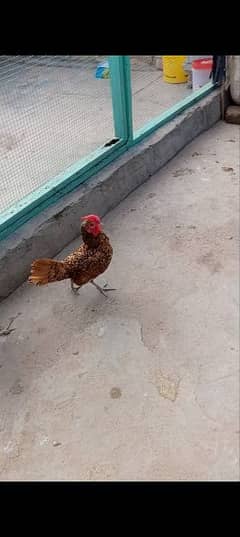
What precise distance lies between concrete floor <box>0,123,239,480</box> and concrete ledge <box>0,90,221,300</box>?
0.10 metres

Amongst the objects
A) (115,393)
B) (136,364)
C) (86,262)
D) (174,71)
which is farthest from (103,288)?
(174,71)

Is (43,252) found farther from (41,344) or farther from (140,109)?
(140,109)

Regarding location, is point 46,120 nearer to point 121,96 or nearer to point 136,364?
point 121,96

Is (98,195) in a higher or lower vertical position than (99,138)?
lower

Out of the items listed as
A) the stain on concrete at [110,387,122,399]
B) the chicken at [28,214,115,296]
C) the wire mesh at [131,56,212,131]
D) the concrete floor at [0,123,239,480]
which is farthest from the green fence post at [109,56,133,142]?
the stain on concrete at [110,387,122,399]

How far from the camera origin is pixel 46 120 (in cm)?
272

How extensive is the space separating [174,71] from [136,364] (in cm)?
324

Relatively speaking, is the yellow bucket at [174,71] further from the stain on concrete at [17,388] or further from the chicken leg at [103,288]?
the stain on concrete at [17,388]

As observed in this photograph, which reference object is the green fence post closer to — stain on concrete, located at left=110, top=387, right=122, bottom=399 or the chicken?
the chicken

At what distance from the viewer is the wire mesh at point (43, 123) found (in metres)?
2.44

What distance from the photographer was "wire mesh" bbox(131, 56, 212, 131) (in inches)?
141
